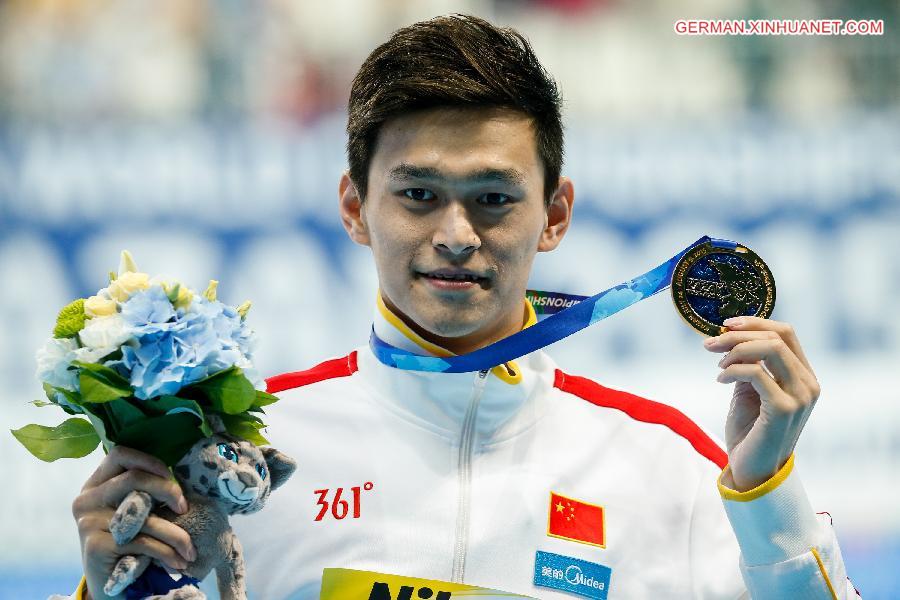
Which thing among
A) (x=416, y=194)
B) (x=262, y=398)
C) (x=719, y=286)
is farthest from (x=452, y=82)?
(x=262, y=398)

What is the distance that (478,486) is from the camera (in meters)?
2.35

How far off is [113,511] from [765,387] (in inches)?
41.5

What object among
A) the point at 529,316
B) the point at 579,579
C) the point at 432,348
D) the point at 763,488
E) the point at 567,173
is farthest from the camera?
the point at 567,173

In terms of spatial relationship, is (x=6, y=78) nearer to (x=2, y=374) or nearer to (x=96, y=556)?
(x=2, y=374)

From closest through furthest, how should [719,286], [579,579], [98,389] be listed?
[98,389]
[719,286]
[579,579]

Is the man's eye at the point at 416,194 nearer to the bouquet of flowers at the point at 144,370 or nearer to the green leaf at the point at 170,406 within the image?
the bouquet of flowers at the point at 144,370

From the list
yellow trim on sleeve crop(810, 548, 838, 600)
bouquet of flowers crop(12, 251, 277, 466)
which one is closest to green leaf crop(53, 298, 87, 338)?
bouquet of flowers crop(12, 251, 277, 466)

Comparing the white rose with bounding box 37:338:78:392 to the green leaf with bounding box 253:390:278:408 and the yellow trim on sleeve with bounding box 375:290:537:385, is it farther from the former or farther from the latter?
the yellow trim on sleeve with bounding box 375:290:537:385

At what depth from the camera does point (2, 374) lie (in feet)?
12.0

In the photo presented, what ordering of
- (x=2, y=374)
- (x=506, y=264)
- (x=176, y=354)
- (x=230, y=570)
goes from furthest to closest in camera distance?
(x=2, y=374), (x=506, y=264), (x=230, y=570), (x=176, y=354)

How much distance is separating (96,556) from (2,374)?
1.99m

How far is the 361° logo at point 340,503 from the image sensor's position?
2.32 meters

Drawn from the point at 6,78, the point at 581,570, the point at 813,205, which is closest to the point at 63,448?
the point at 581,570

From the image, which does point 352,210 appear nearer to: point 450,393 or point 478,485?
point 450,393
